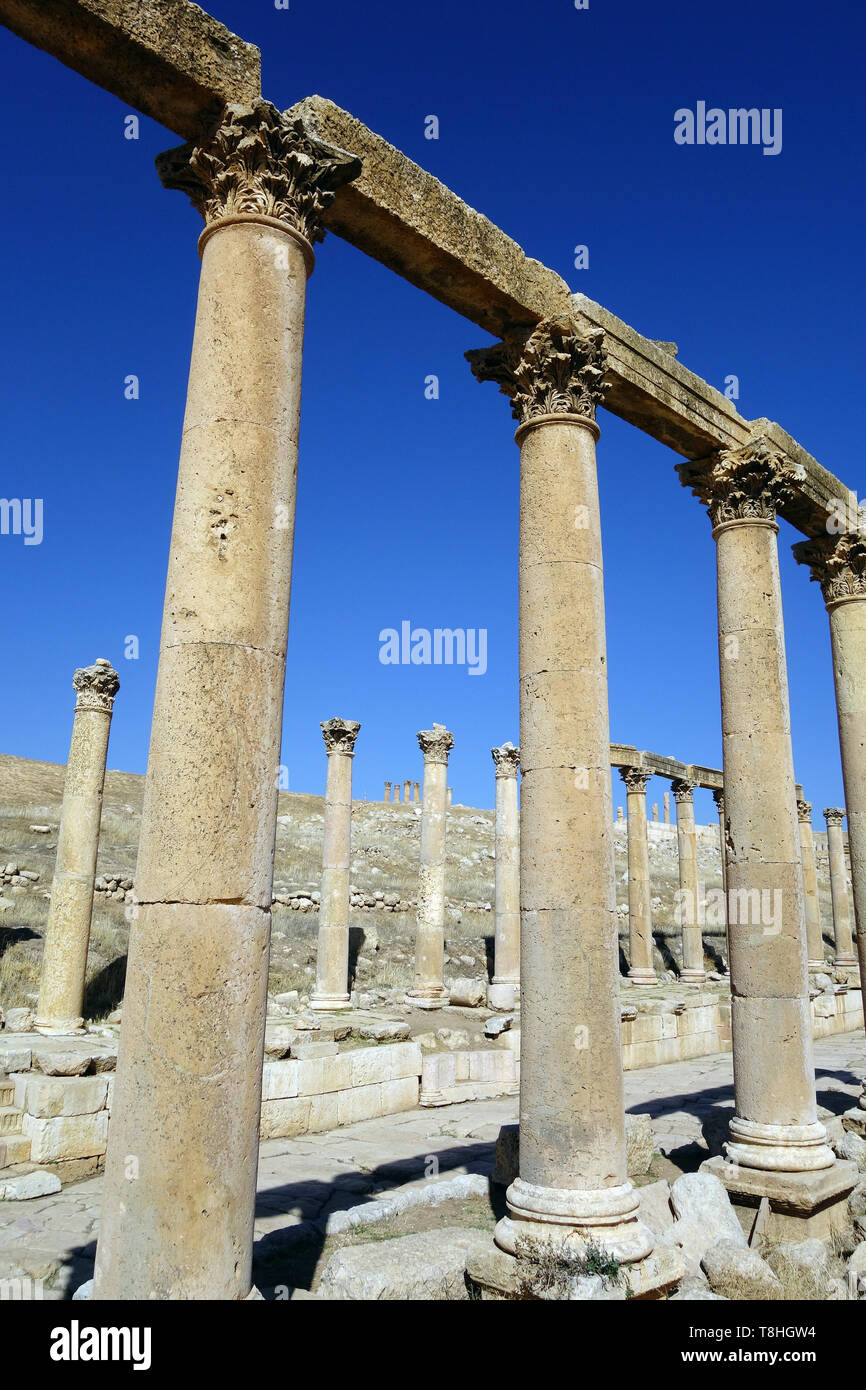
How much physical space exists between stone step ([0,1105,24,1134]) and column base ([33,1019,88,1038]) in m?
4.74

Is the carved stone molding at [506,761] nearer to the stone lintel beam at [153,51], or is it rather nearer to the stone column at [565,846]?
the stone column at [565,846]

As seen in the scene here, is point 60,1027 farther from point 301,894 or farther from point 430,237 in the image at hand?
point 301,894

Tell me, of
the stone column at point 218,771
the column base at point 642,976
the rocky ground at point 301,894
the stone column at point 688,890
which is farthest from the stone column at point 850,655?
the stone column at point 688,890

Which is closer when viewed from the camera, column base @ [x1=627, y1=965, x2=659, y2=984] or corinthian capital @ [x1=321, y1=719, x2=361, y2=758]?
corinthian capital @ [x1=321, y1=719, x2=361, y2=758]

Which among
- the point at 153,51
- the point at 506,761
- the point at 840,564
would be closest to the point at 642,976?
the point at 506,761

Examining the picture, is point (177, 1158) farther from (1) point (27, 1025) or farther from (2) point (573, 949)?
(1) point (27, 1025)

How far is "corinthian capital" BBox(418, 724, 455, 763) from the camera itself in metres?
25.1

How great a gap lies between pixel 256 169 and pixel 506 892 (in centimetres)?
2092

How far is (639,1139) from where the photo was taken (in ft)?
31.1

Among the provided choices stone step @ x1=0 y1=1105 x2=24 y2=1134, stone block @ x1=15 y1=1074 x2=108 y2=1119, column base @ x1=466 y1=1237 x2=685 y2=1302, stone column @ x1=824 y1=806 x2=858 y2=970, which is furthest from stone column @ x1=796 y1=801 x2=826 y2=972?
column base @ x1=466 y1=1237 x2=685 y2=1302

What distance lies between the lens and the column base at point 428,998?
2253cm

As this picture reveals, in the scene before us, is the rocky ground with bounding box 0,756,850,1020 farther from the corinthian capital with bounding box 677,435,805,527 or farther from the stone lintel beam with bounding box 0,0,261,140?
the stone lintel beam with bounding box 0,0,261,140
